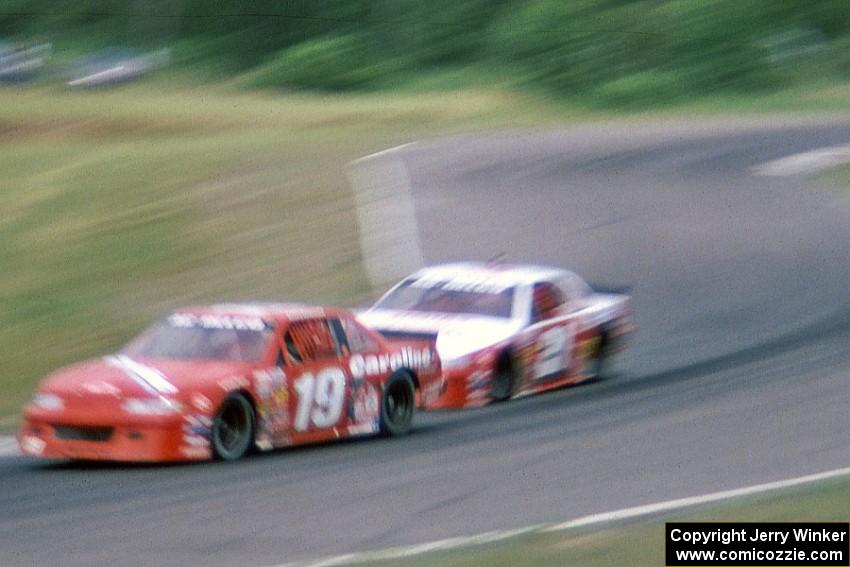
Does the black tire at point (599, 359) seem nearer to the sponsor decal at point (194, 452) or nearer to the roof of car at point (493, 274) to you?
the roof of car at point (493, 274)

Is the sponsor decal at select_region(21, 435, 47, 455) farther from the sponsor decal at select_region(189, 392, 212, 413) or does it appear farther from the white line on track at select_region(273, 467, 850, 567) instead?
the white line on track at select_region(273, 467, 850, 567)

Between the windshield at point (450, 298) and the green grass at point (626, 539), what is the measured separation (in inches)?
269

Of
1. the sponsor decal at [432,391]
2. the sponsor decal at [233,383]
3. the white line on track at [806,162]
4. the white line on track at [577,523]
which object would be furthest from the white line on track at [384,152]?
the white line on track at [577,523]

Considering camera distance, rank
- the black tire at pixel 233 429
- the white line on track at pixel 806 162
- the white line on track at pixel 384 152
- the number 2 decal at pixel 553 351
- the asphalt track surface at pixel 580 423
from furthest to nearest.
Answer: the white line on track at pixel 806 162, the white line on track at pixel 384 152, the number 2 decal at pixel 553 351, the black tire at pixel 233 429, the asphalt track surface at pixel 580 423

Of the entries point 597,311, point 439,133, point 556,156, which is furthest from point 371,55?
point 597,311

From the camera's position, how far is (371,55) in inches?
2152

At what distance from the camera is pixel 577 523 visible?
8.18m

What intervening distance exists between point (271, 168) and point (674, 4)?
93.0ft

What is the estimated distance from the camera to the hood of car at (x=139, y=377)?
10.9 metres

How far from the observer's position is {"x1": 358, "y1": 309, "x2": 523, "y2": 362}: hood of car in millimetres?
14367

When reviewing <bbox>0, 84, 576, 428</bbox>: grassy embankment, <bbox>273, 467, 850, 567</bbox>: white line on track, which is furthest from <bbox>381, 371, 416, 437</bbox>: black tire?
<bbox>273, 467, 850, 567</bbox>: white line on track

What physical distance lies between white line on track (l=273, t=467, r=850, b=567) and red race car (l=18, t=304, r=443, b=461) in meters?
3.25

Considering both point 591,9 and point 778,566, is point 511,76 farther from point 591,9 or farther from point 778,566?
point 778,566

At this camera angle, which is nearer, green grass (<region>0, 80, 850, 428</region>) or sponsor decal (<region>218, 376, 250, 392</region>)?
sponsor decal (<region>218, 376, 250, 392</region>)
